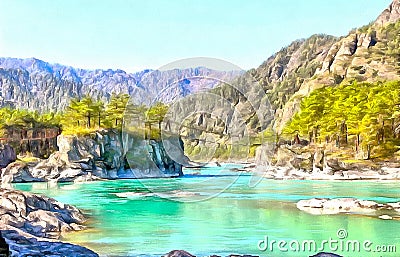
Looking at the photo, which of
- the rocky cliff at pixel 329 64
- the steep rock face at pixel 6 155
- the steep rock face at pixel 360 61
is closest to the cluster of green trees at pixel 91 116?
the steep rock face at pixel 6 155

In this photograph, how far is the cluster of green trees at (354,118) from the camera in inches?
739

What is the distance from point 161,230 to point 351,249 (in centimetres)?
307

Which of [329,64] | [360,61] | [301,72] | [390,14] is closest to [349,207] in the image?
[360,61]

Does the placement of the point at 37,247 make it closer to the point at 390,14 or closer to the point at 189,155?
the point at 189,155

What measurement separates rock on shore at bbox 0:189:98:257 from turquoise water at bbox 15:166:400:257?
0.37 m

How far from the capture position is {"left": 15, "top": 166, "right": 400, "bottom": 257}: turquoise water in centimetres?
733

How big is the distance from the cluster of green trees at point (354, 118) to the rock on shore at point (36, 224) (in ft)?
41.8

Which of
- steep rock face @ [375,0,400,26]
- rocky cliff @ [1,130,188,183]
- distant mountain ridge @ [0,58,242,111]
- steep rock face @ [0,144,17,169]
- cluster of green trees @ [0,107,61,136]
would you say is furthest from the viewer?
distant mountain ridge @ [0,58,242,111]

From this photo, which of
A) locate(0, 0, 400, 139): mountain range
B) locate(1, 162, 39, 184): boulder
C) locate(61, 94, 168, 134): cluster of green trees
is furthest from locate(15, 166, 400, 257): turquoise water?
A: locate(61, 94, 168, 134): cluster of green trees

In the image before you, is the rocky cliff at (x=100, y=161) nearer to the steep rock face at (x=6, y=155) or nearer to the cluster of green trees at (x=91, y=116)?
the steep rock face at (x=6, y=155)

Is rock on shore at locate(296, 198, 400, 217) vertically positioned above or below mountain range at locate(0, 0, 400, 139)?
below

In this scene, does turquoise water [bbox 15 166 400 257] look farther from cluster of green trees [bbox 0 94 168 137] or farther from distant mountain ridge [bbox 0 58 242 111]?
distant mountain ridge [bbox 0 58 242 111]

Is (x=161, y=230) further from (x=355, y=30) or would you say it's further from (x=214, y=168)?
(x=355, y=30)

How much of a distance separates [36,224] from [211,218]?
320 cm
